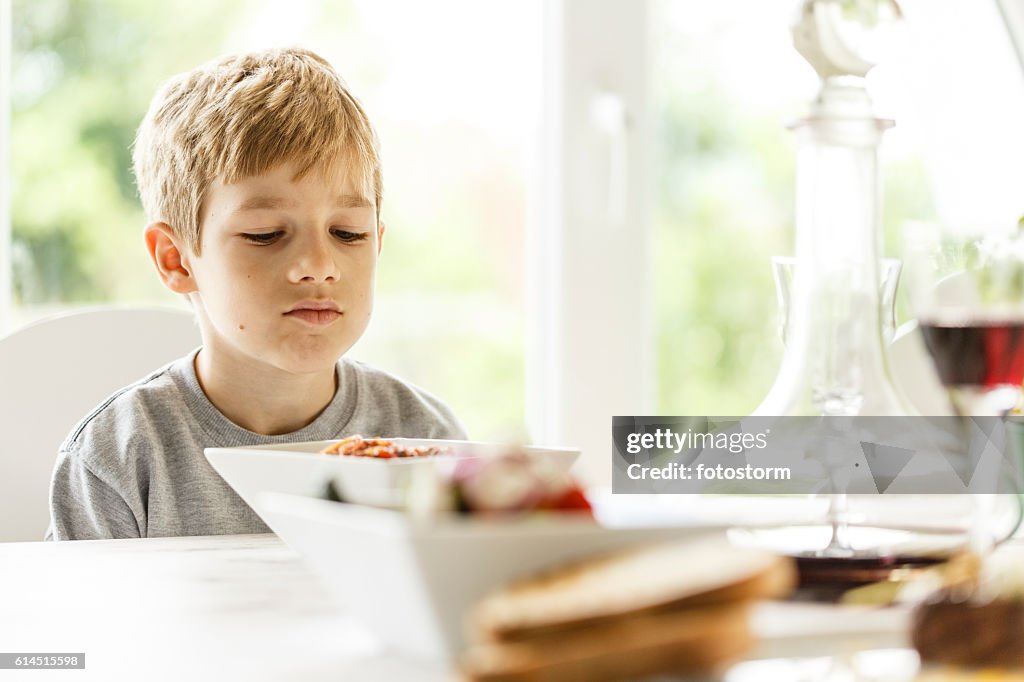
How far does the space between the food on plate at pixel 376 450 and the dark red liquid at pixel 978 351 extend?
0.36 m

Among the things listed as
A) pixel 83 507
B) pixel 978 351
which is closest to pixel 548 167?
pixel 83 507

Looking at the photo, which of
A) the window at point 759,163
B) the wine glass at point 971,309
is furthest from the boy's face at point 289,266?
the window at point 759,163

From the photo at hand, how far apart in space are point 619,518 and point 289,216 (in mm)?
751

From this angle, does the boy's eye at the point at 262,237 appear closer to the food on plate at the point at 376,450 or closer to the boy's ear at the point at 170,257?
the boy's ear at the point at 170,257

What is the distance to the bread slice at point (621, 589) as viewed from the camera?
42cm

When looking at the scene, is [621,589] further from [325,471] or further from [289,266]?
[289,266]

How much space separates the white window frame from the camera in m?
2.37

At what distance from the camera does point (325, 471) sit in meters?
0.77

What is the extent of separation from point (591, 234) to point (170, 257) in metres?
1.09

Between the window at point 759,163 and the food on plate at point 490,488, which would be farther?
the window at point 759,163

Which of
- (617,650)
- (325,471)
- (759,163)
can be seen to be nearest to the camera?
(617,650)

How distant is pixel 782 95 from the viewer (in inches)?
101

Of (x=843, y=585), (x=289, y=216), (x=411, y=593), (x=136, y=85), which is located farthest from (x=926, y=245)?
(x=136, y=85)

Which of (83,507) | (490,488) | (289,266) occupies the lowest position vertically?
(83,507)
